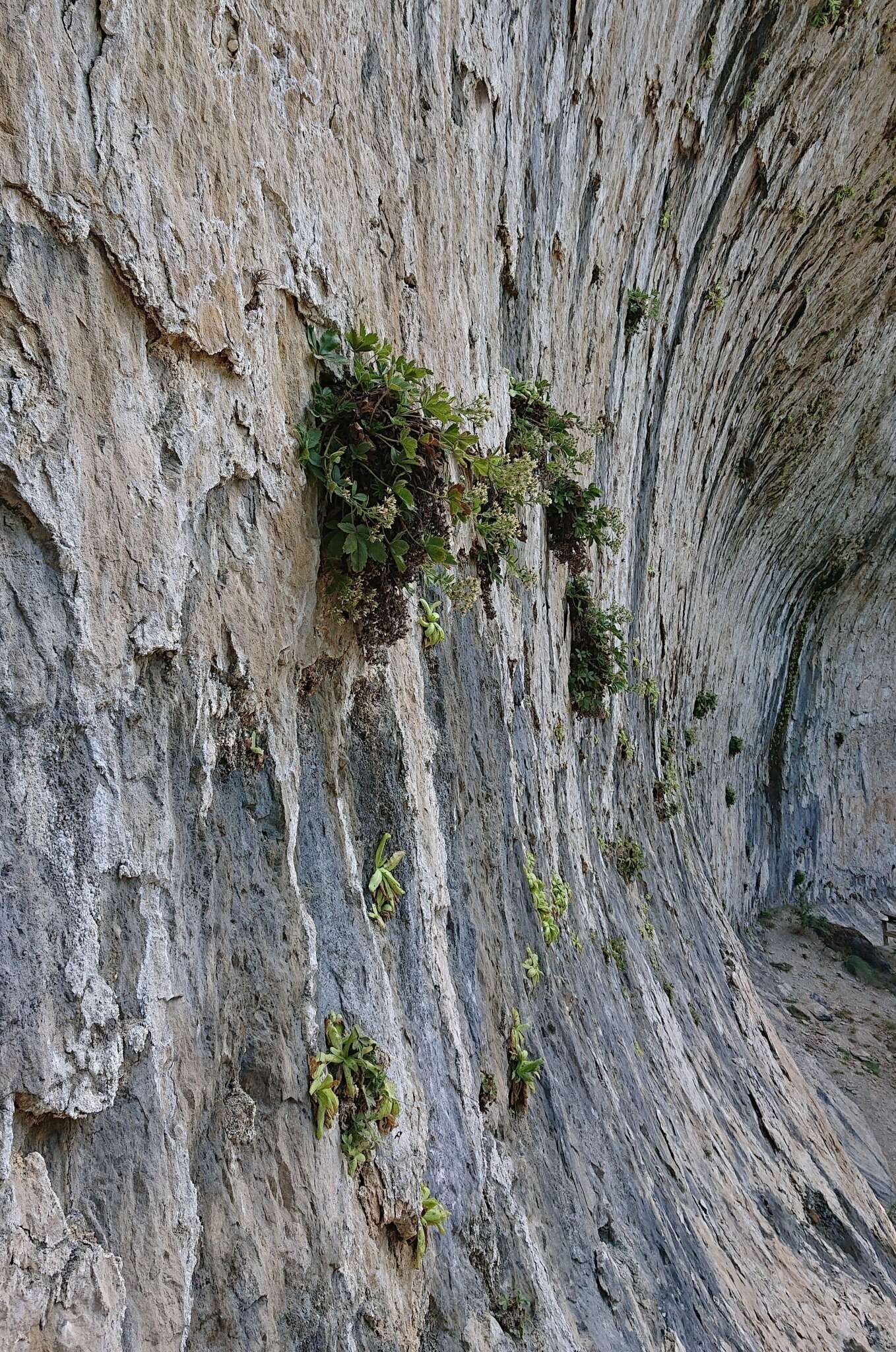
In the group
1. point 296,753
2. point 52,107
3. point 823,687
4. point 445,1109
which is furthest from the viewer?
point 823,687

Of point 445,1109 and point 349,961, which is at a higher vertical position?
point 349,961

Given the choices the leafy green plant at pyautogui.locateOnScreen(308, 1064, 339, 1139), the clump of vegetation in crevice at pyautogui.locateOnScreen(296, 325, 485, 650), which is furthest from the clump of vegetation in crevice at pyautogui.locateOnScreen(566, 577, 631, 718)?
the leafy green plant at pyautogui.locateOnScreen(308, 1064, 339, 1139)

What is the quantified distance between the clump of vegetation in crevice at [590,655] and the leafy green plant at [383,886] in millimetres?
3264

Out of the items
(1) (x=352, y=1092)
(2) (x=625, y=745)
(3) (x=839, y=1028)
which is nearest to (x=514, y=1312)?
(1) (x=352, y=1092)

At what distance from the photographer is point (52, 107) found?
5.20 feet

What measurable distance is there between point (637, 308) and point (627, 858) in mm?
4671

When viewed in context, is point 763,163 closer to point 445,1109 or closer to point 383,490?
point 383,490

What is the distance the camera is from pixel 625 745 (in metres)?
7.10

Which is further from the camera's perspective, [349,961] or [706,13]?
[706,13]

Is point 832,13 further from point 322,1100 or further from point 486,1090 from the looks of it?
point 322,1100

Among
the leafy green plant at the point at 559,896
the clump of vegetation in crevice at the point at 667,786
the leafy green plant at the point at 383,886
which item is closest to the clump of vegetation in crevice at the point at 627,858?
the clump of vegetation in crevice at the point at 667,786

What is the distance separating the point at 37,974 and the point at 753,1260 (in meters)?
5.40

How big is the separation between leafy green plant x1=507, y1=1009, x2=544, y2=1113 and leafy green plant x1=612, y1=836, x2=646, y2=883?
10.1 feet

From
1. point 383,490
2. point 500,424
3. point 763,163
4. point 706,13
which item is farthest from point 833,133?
point 383,490
